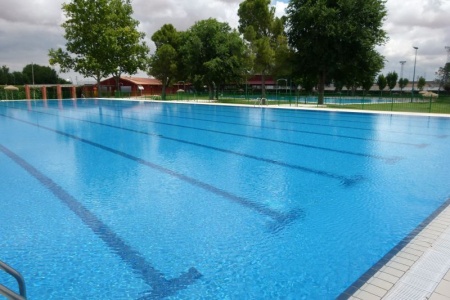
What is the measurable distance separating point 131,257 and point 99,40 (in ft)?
148

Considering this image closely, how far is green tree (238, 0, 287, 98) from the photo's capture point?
118 ft


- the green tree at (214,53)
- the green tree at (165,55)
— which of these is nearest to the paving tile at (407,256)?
the green tree at (214,53)

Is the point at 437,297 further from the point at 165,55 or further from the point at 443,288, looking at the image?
the point at 165,55

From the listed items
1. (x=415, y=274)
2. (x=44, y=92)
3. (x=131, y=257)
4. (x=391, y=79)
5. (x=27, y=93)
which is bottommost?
(x=131, y=257)

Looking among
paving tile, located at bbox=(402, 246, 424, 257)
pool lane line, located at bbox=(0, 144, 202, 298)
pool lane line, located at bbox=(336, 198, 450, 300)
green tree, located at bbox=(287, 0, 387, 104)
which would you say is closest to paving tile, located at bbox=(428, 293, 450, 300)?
pool lane line, located at bbox=(336, 198, 450, 300)

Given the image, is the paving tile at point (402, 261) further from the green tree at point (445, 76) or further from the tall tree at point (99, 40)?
the green tree at point (445, 76)

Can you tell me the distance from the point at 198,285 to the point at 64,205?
130 inches

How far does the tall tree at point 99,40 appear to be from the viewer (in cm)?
4359

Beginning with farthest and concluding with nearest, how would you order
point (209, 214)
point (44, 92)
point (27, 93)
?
point (44, 92), point (27, 93), point (209, 214)

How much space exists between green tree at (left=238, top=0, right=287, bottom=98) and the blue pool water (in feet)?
89.0

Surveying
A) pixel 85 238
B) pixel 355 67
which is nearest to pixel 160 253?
pixel 85 238

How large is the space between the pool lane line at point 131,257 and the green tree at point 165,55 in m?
37.3

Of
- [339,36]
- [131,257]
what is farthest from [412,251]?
[339,36]

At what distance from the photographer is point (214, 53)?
35781 mm
